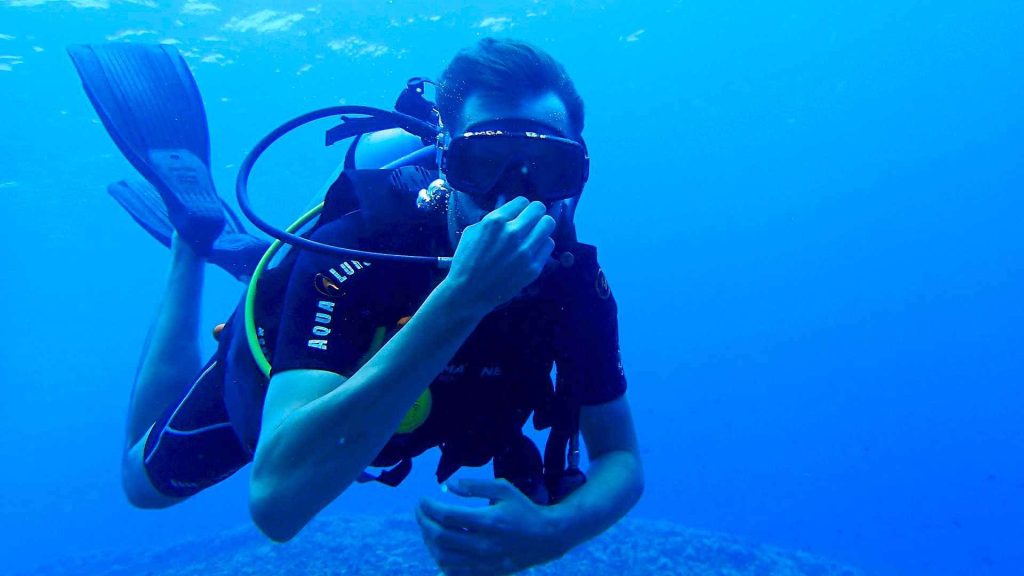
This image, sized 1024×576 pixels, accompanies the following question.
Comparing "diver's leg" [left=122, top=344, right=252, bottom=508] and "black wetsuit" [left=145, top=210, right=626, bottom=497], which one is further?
"diver's leg" [left=122, top=344, right=252, bottom=508]

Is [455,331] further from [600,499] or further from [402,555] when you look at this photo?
[402,555]

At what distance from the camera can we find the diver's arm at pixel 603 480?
2.32 m

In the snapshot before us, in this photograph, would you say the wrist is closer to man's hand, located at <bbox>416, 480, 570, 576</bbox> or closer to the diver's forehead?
man's hand, located at <bbox>416, 480, 570, 576</bbox>

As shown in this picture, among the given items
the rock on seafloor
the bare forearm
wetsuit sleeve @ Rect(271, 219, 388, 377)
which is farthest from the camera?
the rock on seafloor

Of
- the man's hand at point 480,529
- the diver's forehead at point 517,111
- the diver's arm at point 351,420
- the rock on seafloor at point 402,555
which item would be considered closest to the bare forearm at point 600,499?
the man's hand at point 480,529

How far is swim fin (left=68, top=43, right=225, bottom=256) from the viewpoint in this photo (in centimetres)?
514

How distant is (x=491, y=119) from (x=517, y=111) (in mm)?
110

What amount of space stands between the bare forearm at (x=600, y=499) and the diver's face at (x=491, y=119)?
3.64 feet

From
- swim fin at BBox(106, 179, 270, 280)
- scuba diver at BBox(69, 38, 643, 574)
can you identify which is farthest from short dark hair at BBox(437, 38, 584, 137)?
swim fin at BBox(106, 179, 270, 280)

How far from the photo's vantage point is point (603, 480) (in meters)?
2.65

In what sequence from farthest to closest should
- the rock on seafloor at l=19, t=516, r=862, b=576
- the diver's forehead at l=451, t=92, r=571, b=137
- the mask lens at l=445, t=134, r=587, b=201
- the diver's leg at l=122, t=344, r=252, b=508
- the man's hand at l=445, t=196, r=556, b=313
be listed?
the rock on seafloor at l=19, t=516, r=862, b=576 < the diver's leg at l=122, t=344, r=252, b=508 < the diver's forehead at l=451, t=92, r=571, b=137 < the mask lens at l=445, t=134, r=587, b=201 < the man's hand at l=445, t=196, r=556, b=313

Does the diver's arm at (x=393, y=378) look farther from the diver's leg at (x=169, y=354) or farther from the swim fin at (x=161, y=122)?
the swim fin at (x=161, y=122)

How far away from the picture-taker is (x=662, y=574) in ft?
40.2

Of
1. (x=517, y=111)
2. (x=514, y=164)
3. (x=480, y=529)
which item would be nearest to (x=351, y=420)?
(x=480, y=529)
